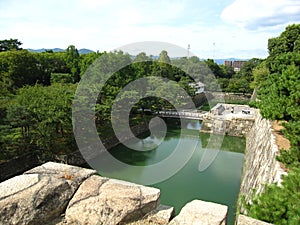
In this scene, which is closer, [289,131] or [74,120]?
[289,131]

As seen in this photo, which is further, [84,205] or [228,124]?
[228,124]

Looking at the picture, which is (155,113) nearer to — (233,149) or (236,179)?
(233,149)

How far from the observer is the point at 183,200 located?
7902 millimetres

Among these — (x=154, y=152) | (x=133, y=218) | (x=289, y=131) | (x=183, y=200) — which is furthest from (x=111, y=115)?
(x=133, y=218)

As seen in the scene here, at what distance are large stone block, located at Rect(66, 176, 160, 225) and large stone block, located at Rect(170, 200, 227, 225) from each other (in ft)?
1.21

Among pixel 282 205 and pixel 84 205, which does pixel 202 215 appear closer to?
pixel 282 205

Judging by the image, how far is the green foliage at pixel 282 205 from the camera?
2430 millimetres

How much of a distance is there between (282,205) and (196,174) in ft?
25.2

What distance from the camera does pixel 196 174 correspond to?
1001 cm

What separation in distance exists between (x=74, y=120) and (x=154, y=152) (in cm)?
460

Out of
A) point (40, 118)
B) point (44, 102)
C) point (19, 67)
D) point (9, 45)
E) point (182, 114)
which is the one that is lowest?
point (182, 114)

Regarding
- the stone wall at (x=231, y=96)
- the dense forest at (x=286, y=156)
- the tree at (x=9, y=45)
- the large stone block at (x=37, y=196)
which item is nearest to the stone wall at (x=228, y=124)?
the dense forest at (x=286, y=156)

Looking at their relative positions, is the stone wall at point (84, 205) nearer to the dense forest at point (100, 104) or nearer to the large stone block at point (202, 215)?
the large stone block at point (202, 215)

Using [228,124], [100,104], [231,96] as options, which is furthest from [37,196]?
[231,96]
